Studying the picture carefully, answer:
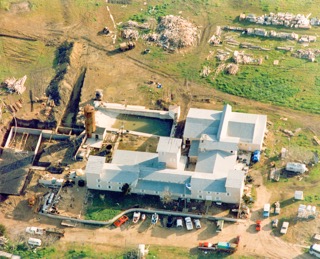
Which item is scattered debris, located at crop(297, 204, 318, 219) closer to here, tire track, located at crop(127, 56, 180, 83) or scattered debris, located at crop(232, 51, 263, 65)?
scattered debris, located at crop(232, 51, 263, 65)

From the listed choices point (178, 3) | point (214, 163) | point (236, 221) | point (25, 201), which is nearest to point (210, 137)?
point (214, 163)

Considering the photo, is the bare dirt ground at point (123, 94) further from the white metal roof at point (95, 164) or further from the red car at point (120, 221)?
the white metal roof at point (95, 164)

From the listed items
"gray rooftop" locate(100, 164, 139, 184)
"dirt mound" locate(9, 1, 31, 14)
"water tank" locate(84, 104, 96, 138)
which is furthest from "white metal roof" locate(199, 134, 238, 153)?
"dirt mound" locate(9, 1, 31, 14)

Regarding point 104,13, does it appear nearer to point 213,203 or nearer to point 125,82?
point 125,82

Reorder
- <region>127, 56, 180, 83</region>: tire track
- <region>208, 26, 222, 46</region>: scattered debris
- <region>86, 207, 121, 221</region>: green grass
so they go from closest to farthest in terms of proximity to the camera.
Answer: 1. <region>86, 207, 121, 221</region>: green grass
2. <region>127, 56, 180, 83</region>: tire track
3. <region>208, 26, 222, 46</region>: scattered debris

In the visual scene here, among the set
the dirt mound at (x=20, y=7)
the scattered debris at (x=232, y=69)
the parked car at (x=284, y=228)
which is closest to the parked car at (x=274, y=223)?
the parked car at (x=284, y=228)

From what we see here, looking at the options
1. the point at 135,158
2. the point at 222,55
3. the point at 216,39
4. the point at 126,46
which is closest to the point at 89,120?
the point at 135,158
